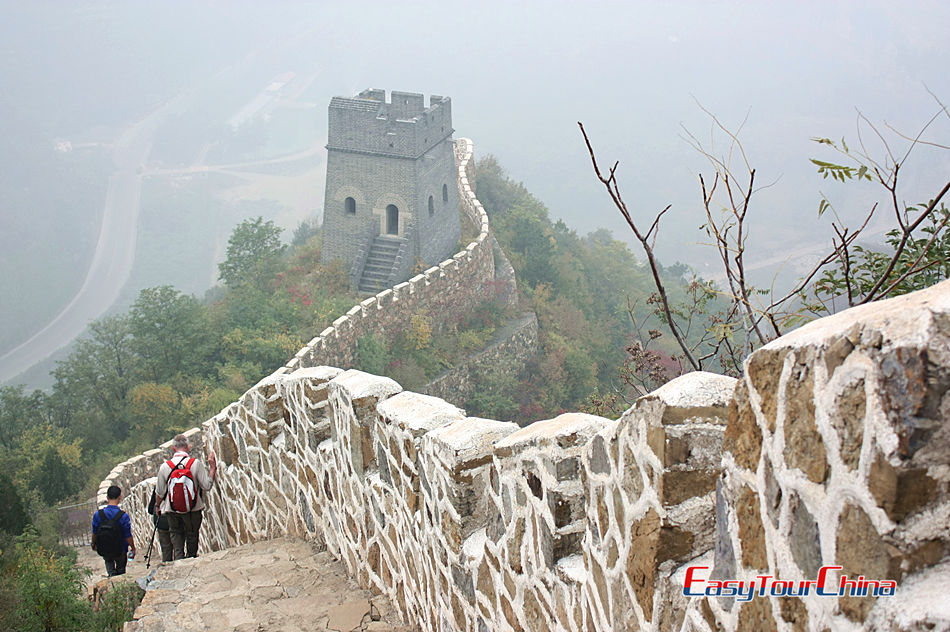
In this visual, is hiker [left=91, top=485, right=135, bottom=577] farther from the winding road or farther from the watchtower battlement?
the winding road

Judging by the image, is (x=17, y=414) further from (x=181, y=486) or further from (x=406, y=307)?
(x=181, y=486)

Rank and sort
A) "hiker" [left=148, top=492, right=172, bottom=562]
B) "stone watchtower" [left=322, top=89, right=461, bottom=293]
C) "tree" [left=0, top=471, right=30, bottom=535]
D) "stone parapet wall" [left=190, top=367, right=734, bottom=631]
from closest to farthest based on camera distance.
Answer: "stone parapet wall" [left=190, top=367, right=734, bottom=631]
"hiker" [left=148, top=492, right=172, bottom=562]
"tree" [left=0, top=471, right=30, bottom=535]
"stone watchtower" [left=322, top=89, right=461, bottom=293]

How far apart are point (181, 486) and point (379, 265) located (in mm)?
13452

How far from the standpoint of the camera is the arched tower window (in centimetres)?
1953

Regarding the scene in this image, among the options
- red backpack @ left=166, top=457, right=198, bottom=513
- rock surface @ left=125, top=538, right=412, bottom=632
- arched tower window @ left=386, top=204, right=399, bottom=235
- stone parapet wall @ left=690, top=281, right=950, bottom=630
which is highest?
arched tower window @ left=386, top=204, right=399, bottom=235

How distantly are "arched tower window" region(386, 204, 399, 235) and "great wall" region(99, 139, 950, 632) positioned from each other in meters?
15.1

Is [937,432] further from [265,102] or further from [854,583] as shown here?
[265,102]

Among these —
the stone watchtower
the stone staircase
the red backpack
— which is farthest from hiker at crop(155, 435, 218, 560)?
the stone staircase

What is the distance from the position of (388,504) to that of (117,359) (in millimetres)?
15120

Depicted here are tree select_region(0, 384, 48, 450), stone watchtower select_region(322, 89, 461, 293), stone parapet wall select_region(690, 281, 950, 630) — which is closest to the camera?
stone parapet wall select_region(690, 281, 950, 630)

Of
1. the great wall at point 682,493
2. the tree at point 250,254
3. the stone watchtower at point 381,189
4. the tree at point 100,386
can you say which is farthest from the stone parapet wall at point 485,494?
the tree at point 250,254

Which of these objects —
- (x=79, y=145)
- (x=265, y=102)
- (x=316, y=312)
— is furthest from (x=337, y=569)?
(x=265, y=102)

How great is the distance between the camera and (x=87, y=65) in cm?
6341

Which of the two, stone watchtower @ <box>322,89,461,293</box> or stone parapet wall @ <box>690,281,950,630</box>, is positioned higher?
stone watchtower @ <box>322,89,461,293</box>
